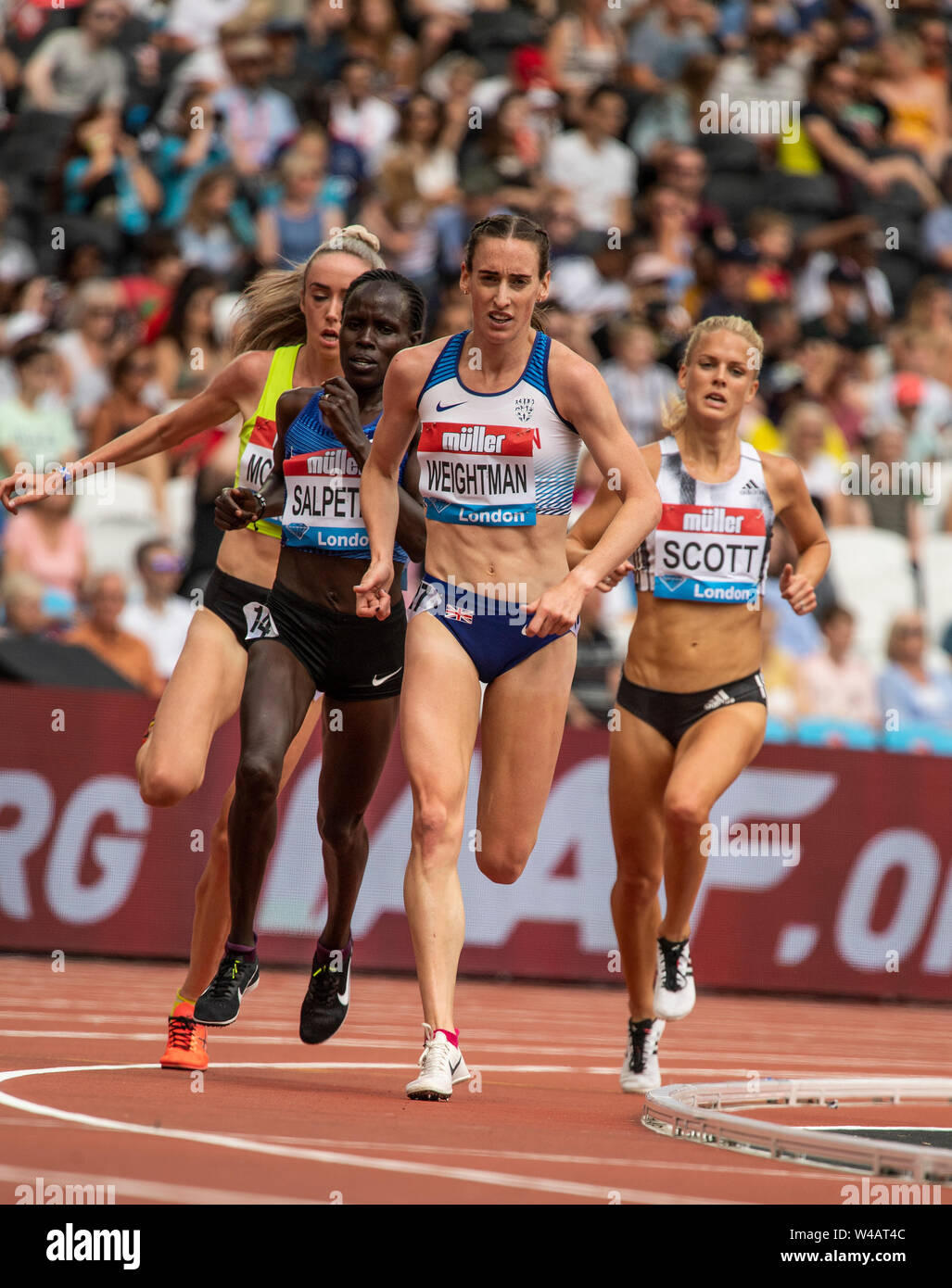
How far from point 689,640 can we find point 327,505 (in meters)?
1.70

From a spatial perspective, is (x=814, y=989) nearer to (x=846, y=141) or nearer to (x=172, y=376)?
(x=172, y=376)

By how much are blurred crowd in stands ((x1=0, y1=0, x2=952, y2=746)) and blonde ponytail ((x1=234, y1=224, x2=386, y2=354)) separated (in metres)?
4.85

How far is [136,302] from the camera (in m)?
15.2

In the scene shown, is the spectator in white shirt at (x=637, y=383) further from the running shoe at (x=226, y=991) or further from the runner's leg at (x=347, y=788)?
the running shoe at (x=226, y=991)

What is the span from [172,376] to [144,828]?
12.3ft

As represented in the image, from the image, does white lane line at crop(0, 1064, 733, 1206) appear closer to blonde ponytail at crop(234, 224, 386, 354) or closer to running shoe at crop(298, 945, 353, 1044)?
running shoe at crop(298, 945, 353, 1044)

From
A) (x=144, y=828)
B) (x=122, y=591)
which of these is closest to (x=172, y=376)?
(x=122, y=591)

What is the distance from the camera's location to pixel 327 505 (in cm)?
691

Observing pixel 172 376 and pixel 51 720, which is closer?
pixel 51 720

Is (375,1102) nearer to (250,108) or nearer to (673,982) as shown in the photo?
(673,982)

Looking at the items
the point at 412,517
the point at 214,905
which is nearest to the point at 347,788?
the point at 214,905

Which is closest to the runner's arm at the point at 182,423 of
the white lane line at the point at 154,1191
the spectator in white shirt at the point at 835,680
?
the white lane line at the point at 154,1191

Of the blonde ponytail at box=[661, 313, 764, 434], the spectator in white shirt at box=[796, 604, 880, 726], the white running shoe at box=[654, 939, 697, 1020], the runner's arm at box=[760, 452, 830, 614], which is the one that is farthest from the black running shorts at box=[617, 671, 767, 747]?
the spectator in white shirt at box=[796, 604, 880, 726]

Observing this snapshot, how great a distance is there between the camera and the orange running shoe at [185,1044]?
671 cm
